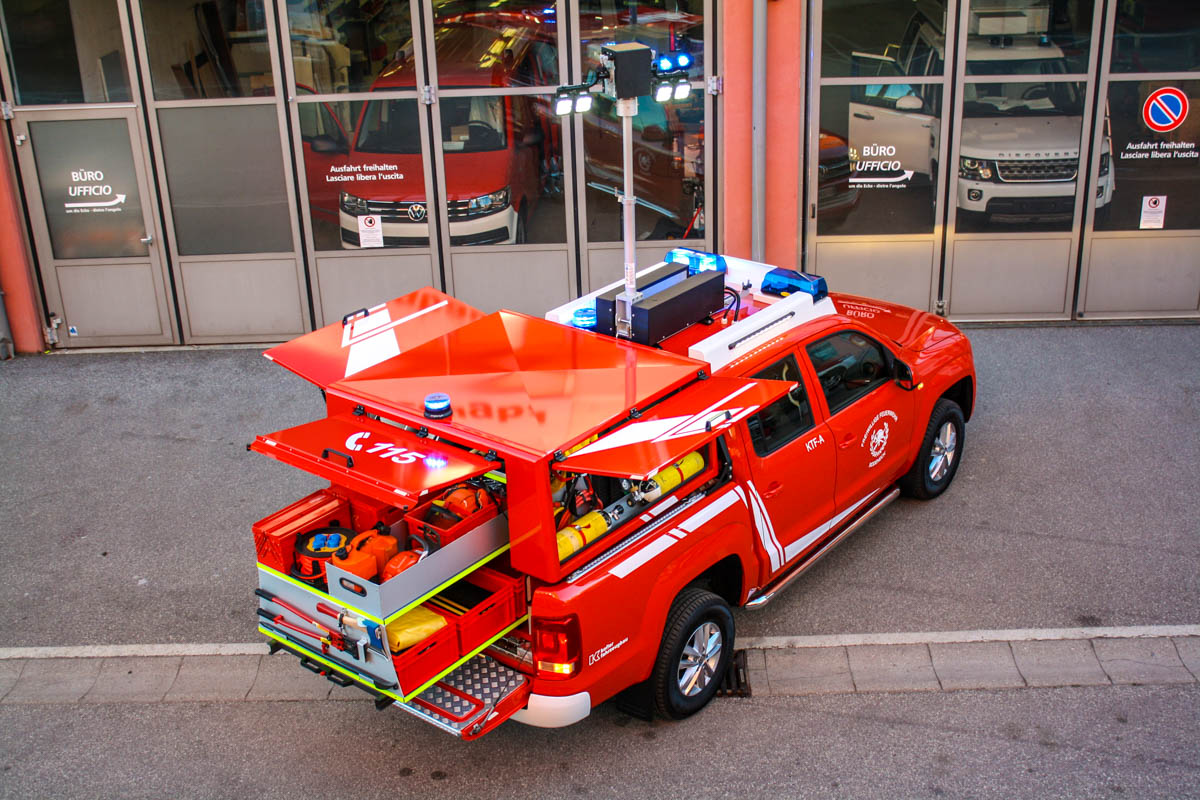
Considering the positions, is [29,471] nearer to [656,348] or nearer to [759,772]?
[656,348]

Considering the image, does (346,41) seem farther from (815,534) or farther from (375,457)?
(815,534)

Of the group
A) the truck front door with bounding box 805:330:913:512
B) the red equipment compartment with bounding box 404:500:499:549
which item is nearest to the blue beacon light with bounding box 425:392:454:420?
the red equipment compartment with bounding box 404:500:499:549

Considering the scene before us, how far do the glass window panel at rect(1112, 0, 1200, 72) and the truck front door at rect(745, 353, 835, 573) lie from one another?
639 cm

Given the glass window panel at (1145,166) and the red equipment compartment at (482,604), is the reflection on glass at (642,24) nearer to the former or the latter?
the glass window panel at (1145,166)

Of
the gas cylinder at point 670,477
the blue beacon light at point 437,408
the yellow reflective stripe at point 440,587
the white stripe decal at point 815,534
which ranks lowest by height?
the white stripe decal at point 815,534

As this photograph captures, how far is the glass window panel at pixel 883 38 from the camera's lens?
10.1 meters

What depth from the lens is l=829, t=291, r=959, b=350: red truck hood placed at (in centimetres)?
757

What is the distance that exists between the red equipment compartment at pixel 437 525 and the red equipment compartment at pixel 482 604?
292 millimetres

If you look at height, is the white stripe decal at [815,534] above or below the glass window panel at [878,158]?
below

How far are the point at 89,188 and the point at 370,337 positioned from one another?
6.27 meters

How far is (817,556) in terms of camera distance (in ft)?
21.7

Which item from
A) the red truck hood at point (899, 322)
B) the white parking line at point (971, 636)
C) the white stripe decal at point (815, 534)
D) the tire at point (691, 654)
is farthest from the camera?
the red truck hood at point (899, 322)

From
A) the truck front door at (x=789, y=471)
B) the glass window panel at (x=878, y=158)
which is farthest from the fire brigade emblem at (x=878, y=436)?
the glass window panel at (x=878, y=158)

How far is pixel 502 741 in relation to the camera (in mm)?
5520
